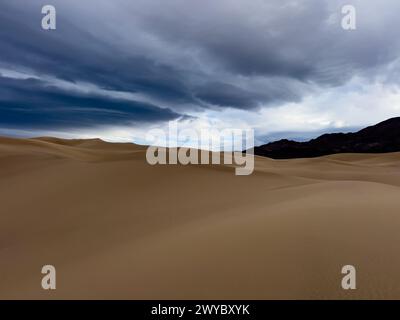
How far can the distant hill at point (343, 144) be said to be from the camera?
31.5 metres

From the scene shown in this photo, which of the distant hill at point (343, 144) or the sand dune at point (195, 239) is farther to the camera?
the distant hill at point (343, 144)

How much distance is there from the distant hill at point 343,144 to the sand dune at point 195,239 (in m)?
28.8

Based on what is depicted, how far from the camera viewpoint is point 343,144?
1348 inches

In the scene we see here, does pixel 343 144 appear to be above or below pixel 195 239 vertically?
above

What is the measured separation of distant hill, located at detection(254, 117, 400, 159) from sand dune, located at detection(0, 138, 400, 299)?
28788mm

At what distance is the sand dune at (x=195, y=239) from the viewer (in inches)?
79.1

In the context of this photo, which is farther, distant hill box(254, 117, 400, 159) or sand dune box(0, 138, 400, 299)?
distant hill box(254, 117, 400, 159)

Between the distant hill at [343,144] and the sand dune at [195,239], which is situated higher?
the distant hill at [343,144]

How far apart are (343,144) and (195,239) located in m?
35.4

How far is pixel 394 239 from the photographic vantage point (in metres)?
2.45

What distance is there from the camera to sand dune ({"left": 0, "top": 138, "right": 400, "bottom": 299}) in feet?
6.59

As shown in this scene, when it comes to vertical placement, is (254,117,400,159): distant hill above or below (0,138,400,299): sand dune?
above

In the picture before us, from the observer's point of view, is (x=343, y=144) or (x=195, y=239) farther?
(x=343, y=144)
